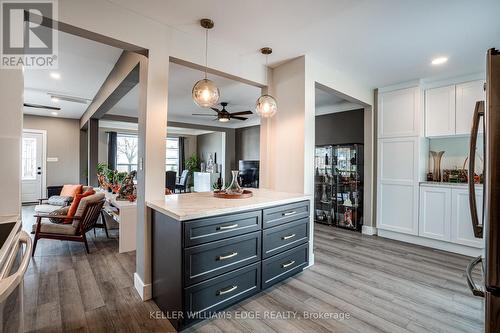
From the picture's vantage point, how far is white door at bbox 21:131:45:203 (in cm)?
666

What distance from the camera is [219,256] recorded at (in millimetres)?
1850

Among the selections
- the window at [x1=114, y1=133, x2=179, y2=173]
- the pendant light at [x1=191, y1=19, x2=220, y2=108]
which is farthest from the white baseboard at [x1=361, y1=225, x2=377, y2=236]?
the window at [x1=114, y1=133, x2=179, y2=173]

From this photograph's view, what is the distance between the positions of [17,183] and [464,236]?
4995 mm

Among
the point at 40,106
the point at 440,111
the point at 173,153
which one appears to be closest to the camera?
the point at 440,111

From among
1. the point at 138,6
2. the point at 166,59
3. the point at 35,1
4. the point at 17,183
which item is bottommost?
the point at 17,183

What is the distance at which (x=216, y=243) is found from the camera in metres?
1.82

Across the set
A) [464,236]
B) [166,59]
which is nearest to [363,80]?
[464,236]

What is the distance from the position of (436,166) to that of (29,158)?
999cm

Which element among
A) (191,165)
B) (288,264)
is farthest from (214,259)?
(191,165)

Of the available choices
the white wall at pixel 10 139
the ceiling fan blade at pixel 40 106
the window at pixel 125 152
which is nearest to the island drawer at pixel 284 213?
the white wall at pixel 10 139

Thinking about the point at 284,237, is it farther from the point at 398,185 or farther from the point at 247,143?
the point at 247,143

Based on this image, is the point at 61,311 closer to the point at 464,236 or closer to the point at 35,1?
the point at 35,1

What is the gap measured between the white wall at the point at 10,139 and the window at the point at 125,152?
807cm

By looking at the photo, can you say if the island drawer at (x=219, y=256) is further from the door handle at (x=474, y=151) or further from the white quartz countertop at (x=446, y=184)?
the white quartz countertop at (x=446, y=184)
